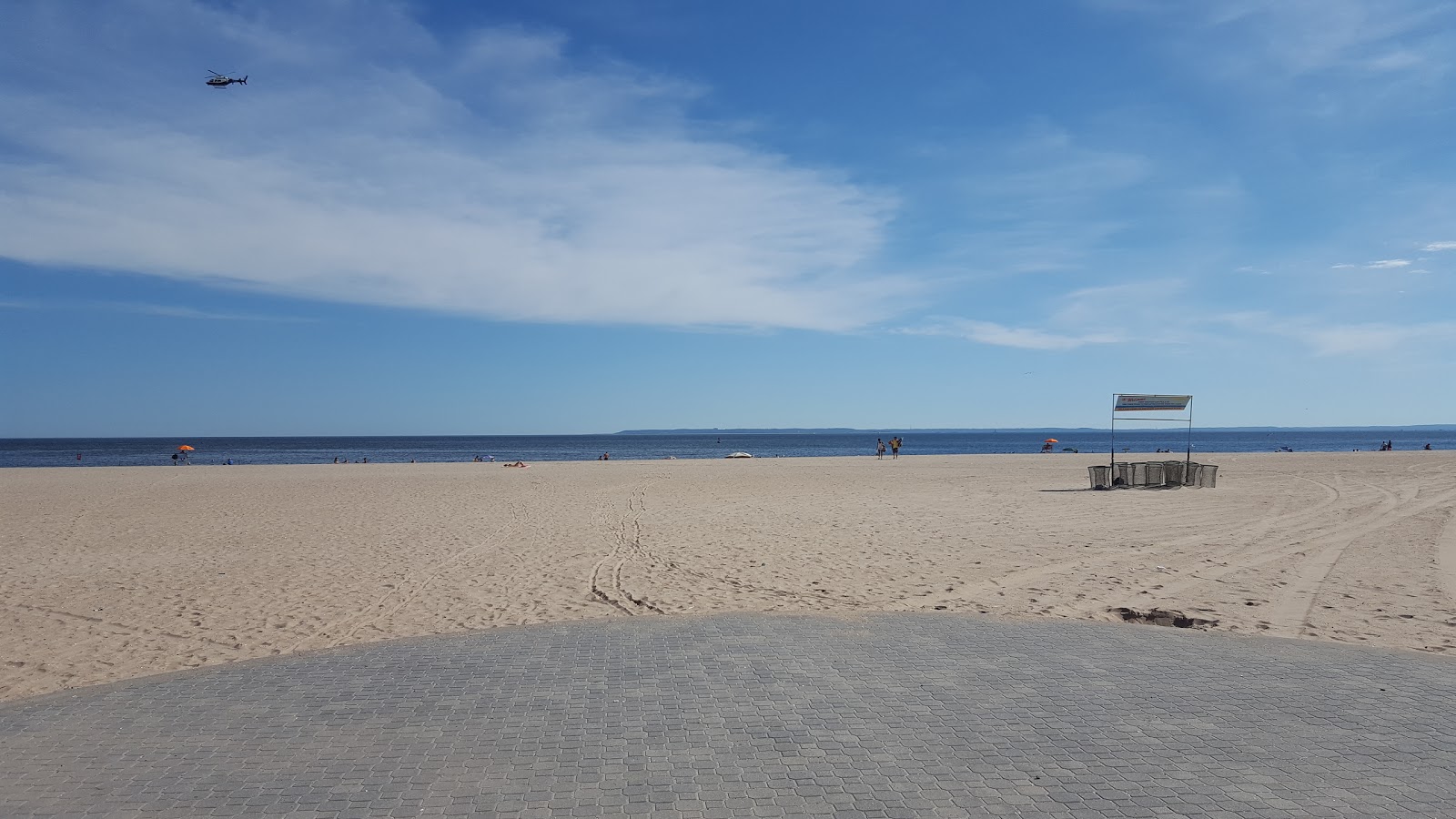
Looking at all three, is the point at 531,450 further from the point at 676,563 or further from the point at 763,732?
the point at 763,732

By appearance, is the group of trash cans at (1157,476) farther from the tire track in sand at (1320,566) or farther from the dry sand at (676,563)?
the tire track in sand at (1320,566)

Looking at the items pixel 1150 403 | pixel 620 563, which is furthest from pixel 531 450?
pixel 620 563

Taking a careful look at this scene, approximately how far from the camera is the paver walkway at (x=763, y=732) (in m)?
3.65

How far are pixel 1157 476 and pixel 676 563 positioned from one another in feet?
51.5

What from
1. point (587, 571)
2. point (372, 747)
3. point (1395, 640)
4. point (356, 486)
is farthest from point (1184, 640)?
point (356, 486)

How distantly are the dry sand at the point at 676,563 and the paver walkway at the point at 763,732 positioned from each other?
147 centimetres

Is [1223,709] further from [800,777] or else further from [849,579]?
[849,579]

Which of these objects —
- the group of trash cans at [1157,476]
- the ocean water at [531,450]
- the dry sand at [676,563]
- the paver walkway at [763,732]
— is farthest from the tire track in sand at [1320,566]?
the ocean water at [531,450]

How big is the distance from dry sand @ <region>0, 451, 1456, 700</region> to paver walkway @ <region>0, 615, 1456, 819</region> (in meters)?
1.47

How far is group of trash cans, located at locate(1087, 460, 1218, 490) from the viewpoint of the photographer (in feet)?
69.4

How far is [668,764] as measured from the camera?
401 centimetres

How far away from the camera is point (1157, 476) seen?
21.3m

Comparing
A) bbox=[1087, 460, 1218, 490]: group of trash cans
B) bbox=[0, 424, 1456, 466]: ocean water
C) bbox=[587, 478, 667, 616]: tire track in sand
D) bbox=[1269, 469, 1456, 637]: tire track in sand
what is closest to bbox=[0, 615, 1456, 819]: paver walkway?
bbox=[1269, 469, 1456, 637]: tire track in sand

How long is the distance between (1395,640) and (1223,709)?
2979mm
